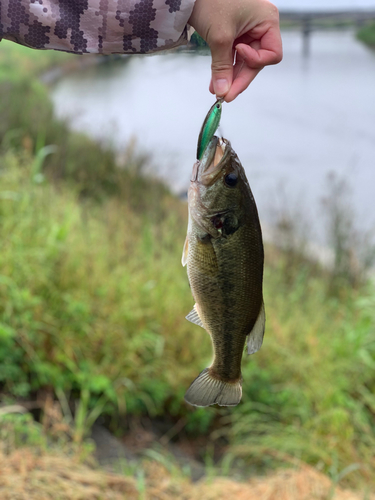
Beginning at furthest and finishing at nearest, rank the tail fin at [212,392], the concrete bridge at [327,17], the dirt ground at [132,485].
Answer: the concrete bridge at [327,17] → the dirt ground at [132,485] → the tail fin at [212,392]

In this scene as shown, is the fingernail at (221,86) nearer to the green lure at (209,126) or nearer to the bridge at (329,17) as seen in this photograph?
the green lure at (209,126)

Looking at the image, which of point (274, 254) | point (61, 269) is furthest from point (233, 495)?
point (274, 254)

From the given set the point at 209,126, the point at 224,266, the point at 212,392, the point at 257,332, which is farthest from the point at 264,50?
the point at 212,392

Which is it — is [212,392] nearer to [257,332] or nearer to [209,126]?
[257,332]

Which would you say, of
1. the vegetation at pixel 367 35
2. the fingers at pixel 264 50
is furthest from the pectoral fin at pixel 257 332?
the vegetation at pixel 367 35

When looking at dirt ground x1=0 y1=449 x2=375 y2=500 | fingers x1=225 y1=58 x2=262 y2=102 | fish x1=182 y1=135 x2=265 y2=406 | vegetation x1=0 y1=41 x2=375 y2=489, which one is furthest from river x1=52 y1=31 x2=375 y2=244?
fish x1=182 y1=135 x2=265 y2=406

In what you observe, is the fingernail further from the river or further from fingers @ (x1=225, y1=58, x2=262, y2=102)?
the river
